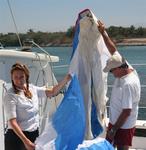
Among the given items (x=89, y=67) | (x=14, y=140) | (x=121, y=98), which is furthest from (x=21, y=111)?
(x=121, y=98)

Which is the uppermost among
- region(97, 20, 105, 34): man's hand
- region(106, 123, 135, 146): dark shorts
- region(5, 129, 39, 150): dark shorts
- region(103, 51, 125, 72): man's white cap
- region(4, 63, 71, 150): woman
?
region(97, 20, 105, 34): man's hand

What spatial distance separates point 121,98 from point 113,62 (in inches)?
12.6

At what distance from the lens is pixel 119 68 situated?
144 inches

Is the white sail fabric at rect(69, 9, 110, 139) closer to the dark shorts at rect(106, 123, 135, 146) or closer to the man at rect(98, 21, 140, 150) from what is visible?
the man at rect(98, 21, 140, 150)

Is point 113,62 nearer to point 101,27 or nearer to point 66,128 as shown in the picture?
point 101,27

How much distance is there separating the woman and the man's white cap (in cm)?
33

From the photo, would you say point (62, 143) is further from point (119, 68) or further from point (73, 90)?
point (119, 68)

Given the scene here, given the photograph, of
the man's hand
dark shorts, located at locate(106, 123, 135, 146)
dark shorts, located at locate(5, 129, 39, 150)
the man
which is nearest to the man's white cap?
the man

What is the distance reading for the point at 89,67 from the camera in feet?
11.2

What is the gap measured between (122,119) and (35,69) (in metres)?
1.23

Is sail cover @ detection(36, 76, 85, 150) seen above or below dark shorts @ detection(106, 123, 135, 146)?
above

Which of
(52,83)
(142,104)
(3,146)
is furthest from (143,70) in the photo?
(3,146)

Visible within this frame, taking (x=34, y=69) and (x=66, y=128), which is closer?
(x=66, y=128)

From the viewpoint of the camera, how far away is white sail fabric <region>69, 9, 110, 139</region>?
133 inches
